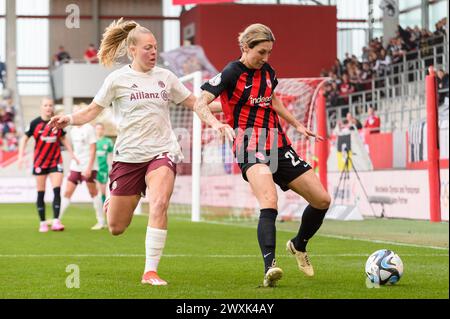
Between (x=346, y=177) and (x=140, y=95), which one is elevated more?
(x=140, y=95)

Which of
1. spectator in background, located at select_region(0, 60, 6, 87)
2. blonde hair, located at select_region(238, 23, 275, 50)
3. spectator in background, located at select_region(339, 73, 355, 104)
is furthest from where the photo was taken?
spectator in background, located at select_region(0, 60, 6, 87)

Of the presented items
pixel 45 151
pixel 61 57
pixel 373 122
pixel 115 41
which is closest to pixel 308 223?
pixel 115 41

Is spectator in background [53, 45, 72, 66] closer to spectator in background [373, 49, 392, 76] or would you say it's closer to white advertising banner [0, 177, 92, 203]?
white advertising banner [0, 177, 92, 203]

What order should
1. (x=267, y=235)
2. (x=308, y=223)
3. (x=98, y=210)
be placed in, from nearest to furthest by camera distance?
(x=267, y=235), (x=308, y=223), (x=98, y=210)

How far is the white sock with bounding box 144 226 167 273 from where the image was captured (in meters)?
7.45

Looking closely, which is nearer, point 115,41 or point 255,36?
point 255,36

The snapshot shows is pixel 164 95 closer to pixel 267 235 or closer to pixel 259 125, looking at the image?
pixel 259 125

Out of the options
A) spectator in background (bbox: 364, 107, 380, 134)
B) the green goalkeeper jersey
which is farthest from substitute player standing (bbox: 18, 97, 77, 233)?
spectator in background (bbox: 364, 107, 380, 134)

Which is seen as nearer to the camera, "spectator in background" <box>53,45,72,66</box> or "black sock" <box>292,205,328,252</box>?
"black sock" <box>292,205,328,252</box>

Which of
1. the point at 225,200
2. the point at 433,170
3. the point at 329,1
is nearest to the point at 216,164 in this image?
the point at 225,200

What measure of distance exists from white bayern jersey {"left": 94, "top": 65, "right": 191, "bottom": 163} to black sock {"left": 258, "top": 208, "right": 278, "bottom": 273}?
1.00m

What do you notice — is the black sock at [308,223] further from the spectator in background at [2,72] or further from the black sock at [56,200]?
the spectator in background at [2,72]

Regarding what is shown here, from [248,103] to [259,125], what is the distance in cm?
19

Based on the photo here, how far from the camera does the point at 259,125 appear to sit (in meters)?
7.55
